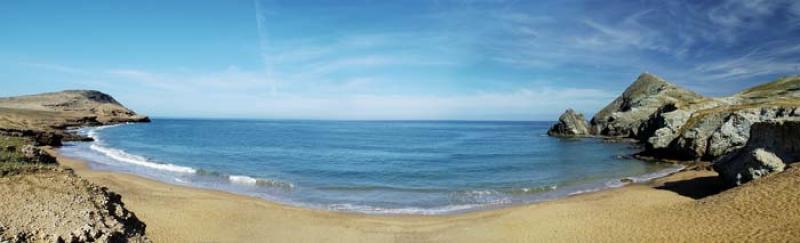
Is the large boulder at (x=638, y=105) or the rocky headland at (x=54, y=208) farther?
the large boulder at (x=638, y=105)

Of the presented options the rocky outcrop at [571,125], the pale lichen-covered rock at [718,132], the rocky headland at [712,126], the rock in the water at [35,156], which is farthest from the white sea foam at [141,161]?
the rocky outcrop at [571,125]

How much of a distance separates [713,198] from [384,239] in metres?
15.1

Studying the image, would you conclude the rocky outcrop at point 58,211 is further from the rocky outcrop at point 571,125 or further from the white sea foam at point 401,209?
the rocky outcrop at point 571,125

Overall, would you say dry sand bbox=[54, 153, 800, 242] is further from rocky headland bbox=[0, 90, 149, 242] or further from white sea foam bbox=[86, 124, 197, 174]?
white sea foam bbox=[86, 124, 197, 174]

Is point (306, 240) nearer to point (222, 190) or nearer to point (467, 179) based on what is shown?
point (222, 190)

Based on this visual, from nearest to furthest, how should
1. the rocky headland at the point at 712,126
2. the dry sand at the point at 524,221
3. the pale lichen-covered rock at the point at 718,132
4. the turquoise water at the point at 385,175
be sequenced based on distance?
the dry sand at the point at 524,221
the rocky headland at the point at 712,126
the turquoise water at the point at 385,175
the pale lichen-covered rock at the point at 718,132

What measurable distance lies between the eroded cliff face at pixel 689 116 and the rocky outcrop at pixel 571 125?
219 cm

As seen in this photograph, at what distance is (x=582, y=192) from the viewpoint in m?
28.4

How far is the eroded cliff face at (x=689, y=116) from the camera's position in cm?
3716

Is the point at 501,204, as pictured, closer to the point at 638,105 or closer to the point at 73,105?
the point at 638,105

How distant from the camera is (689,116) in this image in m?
50.3

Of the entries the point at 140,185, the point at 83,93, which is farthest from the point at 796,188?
the point at 83,93

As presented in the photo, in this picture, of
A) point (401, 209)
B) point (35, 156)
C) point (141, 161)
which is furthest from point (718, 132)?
point (141, 161)

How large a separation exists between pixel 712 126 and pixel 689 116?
434 inches
